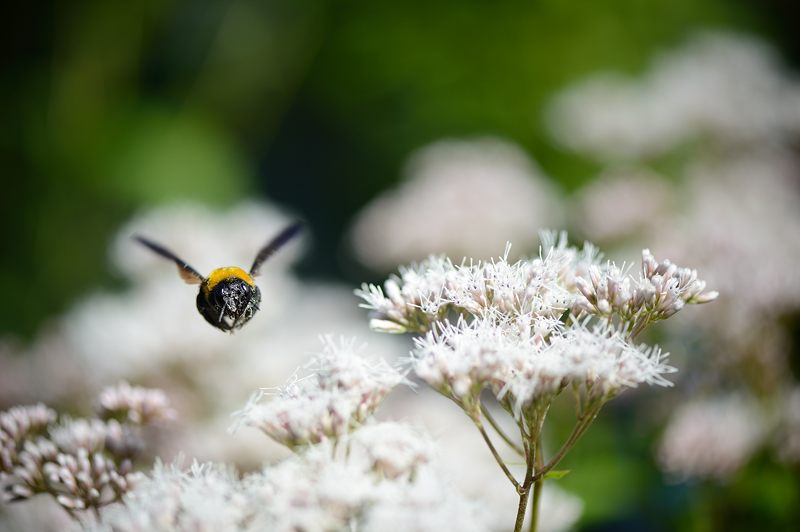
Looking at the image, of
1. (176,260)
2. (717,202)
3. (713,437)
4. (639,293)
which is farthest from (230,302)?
(717,202)

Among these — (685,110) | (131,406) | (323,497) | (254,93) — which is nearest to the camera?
(323,497)

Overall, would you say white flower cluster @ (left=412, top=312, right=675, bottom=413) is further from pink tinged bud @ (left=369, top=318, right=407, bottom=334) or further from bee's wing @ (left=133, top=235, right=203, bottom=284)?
bee's wing @ (left=133, top=235, right=203, bottom=284)

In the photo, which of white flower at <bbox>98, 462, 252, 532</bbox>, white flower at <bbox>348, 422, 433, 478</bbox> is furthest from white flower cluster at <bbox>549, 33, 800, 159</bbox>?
white flower at <bbox>98, 462, 252, 532</bbox>

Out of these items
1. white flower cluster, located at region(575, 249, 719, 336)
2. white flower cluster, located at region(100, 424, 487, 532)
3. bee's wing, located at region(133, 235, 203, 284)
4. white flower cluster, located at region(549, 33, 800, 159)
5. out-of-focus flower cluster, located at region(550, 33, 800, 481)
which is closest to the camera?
white flower cluster, located at region(100, 424, 487, 532)

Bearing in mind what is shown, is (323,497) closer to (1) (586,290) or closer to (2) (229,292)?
(1) (586,290)

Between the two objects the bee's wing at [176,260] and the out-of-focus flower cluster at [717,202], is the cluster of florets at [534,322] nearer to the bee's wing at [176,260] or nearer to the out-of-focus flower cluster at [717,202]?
the bee's wing at [176,260]
